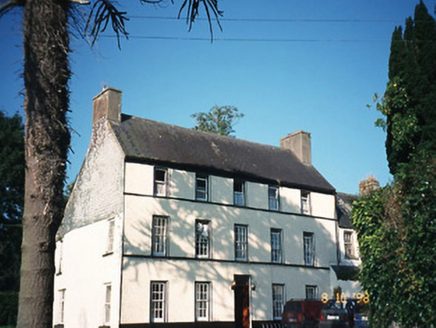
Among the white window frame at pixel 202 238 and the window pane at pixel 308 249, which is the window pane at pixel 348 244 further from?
the white window frame at pixel 202 238

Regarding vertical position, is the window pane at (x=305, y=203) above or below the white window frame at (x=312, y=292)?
above

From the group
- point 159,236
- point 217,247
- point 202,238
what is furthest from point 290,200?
point 159,236

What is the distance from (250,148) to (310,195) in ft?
17.0

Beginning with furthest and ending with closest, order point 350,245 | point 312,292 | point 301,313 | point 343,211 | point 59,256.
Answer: point 343,211 < point 350,245 < point 312,292 < point 59,256 < point 301,313

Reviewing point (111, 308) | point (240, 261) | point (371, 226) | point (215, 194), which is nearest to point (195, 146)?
point (215, 194)

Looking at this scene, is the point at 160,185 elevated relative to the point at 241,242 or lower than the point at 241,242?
elevated

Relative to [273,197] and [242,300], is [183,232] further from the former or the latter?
[273,197]

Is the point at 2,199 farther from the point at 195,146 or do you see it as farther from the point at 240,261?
the point at 240,261

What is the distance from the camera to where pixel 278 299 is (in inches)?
1196

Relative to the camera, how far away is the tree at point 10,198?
144 feet

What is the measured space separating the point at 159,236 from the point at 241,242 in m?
5.62

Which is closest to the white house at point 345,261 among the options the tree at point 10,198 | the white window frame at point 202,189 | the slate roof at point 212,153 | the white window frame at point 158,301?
the slate roof at point 212,153

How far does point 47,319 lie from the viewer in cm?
625

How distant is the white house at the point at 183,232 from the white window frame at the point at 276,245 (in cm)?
6
